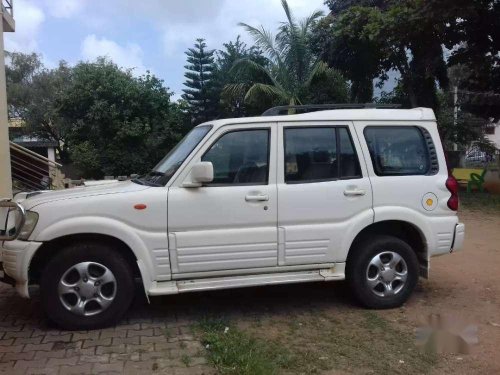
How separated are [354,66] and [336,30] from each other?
2.11 m

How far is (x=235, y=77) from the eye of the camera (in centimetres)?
2502

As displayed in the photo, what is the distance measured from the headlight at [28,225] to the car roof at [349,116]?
69.5 inches

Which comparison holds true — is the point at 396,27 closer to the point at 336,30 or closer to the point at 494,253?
the point at 336,30

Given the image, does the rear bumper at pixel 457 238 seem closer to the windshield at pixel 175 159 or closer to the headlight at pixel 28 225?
the windshield at pixel 175 159

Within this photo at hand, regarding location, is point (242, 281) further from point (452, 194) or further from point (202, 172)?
point (452, 194)

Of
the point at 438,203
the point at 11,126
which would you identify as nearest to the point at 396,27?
the point at 438,203

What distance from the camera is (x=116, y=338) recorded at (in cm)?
450

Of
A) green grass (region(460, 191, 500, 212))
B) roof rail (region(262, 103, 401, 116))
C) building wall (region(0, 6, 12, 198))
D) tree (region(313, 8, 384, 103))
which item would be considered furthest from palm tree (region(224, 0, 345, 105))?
roof rail (region(262, 103, 401, 116))

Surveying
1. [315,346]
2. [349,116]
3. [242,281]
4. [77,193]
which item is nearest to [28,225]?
[77,193]

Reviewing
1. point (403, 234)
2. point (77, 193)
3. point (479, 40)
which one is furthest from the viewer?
point (479, 40)

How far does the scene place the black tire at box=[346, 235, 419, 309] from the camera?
523 cm

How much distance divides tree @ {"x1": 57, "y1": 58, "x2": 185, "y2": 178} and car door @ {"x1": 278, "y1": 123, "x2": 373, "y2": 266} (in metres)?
18.2

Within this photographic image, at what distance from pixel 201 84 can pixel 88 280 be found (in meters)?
26.8

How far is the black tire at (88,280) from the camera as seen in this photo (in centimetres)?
450
